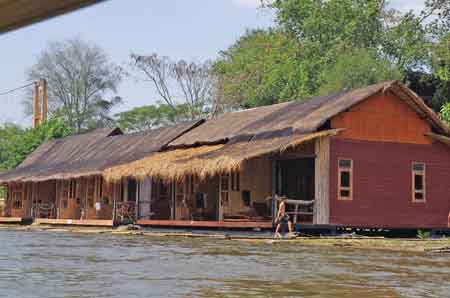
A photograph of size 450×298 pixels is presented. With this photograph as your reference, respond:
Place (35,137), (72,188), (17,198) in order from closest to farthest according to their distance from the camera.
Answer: (72,188) < (17,198) < (35,137)

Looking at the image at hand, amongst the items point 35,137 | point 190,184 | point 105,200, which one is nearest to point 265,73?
point 35,137

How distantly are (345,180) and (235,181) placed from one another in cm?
392

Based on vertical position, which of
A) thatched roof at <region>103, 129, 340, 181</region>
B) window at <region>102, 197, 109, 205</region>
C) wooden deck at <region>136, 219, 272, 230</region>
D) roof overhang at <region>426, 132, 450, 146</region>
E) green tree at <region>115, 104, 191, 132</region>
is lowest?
wooden deck at <region>136, 219, 272, 230</region>

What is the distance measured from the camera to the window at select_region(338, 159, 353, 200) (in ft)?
67.0

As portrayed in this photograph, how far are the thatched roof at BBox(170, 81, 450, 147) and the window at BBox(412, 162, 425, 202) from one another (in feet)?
4.26

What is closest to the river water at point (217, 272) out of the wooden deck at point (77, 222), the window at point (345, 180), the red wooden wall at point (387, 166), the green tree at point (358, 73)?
the window at point (345, 180)

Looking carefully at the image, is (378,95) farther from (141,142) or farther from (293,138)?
(141,142)

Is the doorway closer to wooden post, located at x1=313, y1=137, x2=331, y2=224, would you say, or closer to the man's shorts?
wooden post, located at x1=313, y1=137, x2=331, y2=224

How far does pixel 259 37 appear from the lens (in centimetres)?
4875

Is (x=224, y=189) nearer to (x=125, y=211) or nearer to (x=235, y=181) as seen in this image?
(x=235, y=181)

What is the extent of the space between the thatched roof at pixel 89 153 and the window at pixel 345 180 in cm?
819

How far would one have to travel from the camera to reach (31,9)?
8.34ft

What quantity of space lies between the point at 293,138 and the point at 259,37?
30092mm

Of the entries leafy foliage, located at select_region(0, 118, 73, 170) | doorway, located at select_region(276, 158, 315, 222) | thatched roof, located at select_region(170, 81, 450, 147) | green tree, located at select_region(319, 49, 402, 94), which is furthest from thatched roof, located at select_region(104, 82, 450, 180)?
leafy foliage, located at select_region(0, 118, 73, 170)
